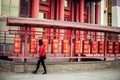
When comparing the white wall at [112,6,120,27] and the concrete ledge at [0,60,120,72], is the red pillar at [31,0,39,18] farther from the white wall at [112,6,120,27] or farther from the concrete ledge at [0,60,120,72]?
the white wall at [112,6,120,27]

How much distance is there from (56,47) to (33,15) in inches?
319

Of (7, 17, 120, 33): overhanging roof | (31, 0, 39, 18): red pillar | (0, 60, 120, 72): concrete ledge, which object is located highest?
(31, 0, 39, 18): red pillar

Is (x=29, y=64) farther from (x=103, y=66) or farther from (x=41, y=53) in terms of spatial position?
(x=103, y=66)

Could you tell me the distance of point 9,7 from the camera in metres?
22.0

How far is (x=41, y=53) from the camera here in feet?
45.6

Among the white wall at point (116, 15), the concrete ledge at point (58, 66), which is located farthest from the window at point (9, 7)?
the white wall at point (116, 15)

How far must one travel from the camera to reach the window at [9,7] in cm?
2160

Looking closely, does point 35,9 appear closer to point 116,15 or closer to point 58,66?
point 58,66

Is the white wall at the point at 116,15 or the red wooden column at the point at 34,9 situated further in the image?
the white wall at the point at 116,15

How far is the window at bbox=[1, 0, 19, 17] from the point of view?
2160cm

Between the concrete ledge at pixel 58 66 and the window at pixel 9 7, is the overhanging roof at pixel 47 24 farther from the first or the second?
the window at pixel 9 7

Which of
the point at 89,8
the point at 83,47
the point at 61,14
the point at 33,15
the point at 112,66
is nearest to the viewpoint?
the point at 83,47

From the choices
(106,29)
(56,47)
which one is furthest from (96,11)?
(56,47)

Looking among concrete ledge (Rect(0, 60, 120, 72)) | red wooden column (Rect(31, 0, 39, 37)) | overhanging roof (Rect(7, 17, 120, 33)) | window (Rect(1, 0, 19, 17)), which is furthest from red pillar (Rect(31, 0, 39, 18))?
concrete ledge (Rect(0, 60, 120, 72))
